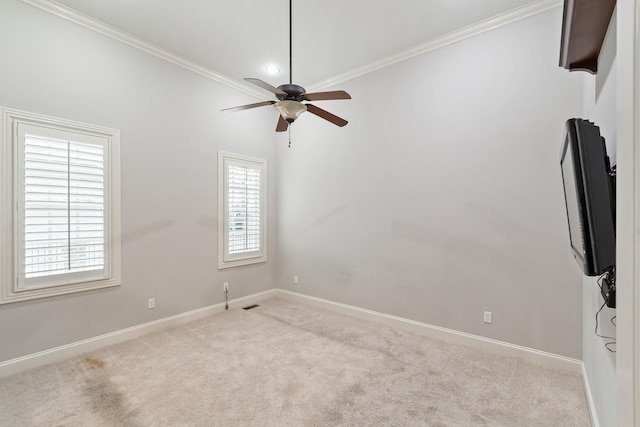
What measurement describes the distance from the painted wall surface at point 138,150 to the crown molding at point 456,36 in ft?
5.61

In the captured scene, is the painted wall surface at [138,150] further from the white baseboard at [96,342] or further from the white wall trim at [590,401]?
the white wall trim at [590,401]

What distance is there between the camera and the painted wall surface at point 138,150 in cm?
269

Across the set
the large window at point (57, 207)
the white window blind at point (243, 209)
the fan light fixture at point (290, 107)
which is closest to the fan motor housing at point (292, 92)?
the fan light fixture at point (290, 107)

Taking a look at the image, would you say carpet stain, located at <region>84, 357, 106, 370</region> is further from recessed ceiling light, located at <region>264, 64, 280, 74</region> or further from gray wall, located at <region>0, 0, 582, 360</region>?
recessed ceiling light, located at <region>264, 64, 280, 74</region>

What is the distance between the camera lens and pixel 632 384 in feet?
2.29

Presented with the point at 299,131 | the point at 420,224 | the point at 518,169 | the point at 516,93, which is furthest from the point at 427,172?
the point at 299,131

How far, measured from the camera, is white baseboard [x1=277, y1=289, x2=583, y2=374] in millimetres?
2670

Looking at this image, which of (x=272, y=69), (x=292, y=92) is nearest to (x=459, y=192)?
(x=292, y=92)

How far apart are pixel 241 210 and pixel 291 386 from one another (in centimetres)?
272

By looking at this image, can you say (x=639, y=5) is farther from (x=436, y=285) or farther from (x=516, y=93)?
(x=436, y=285)

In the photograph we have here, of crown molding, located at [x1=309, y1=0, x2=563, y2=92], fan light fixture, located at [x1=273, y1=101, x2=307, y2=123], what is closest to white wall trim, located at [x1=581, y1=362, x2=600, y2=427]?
fan light fixture, located at [x1=273, y1=101, x2=307, y2=123]

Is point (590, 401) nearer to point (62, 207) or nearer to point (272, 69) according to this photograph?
point (272, 69)

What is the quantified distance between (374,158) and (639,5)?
10.5 ft

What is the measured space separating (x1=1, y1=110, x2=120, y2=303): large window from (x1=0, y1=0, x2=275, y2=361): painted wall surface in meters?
0.12
